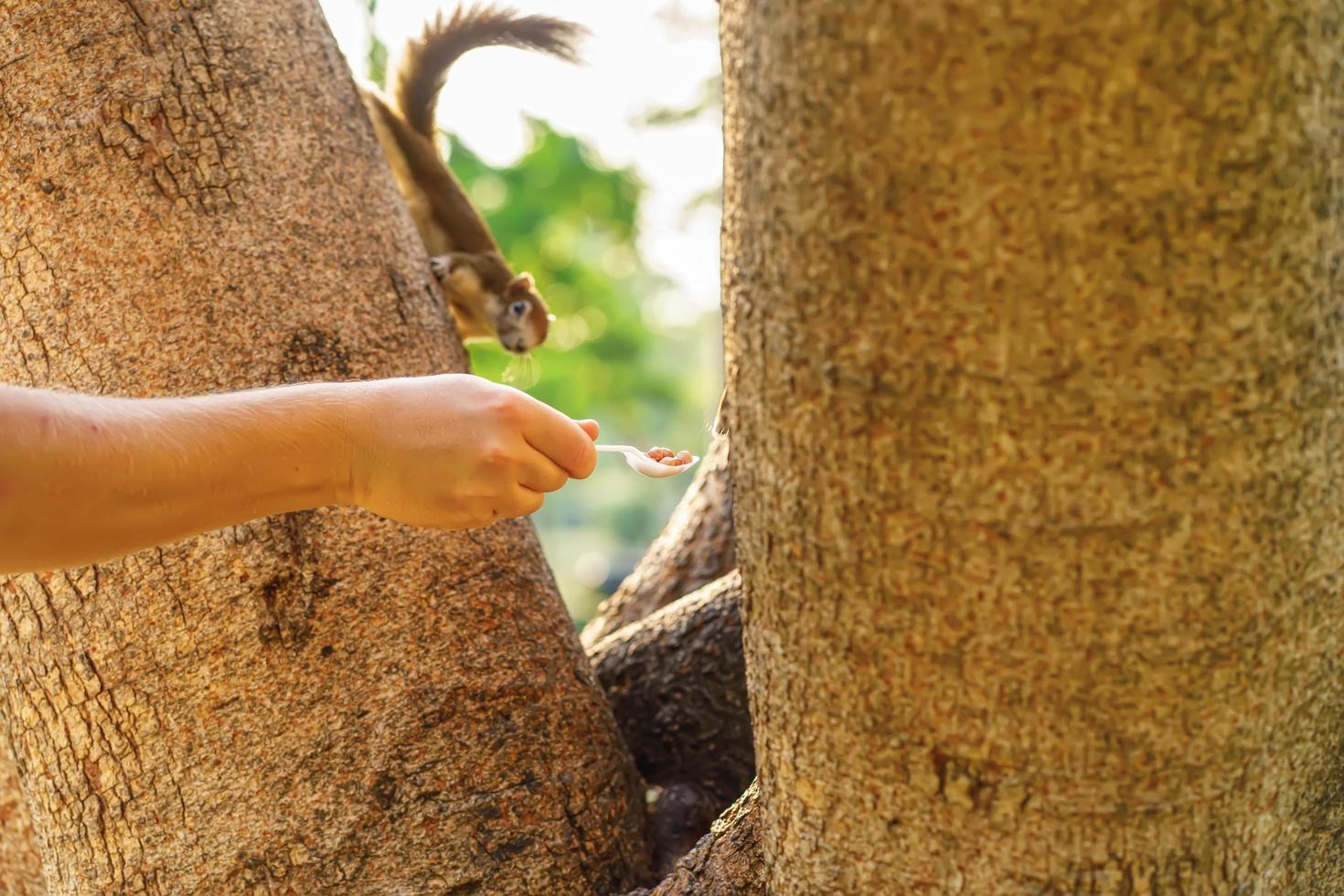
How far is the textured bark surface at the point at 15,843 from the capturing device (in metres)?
1.79

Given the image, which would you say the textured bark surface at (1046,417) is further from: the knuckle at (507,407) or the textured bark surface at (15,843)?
the textured bark surface at (15,843)

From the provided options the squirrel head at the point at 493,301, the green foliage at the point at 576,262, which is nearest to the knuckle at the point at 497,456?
the squirrel head at the point at 493,301

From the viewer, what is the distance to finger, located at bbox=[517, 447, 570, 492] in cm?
121

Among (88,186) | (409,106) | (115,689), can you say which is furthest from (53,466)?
(409,106)

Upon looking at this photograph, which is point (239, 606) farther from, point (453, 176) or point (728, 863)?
point (453, 176)

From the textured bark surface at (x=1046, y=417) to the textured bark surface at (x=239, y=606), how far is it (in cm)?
61

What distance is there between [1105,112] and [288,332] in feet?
3.55

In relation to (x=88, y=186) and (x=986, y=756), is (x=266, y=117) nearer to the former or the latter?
(x=88, y=186)

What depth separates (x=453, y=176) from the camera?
3.90 m

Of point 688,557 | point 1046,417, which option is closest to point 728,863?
point 1046,417

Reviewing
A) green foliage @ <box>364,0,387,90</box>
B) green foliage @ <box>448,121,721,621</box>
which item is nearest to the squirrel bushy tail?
green foliage @ <box>448,121,721,621</box>

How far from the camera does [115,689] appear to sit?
143 cm

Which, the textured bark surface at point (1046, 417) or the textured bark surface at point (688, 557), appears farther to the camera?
the textured bark surface at point (688, 557)

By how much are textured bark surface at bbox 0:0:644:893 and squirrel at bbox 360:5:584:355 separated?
1.49m
